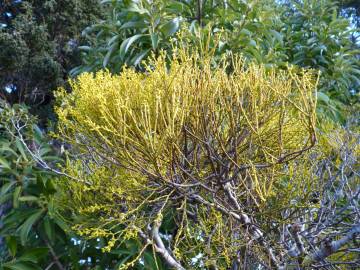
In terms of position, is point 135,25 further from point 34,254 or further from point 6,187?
point 34,254

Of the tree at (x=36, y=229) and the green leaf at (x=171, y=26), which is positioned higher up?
the green leaf at (x=171, y=26)

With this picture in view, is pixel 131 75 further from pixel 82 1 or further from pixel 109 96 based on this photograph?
pixel 82 1

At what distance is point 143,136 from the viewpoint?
1412mm

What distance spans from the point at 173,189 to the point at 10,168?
1.23m

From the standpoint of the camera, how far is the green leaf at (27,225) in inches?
84.7

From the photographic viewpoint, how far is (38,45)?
531 centimetres

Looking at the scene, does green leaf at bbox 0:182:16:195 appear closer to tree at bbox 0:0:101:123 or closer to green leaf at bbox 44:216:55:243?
green leaf at bbox 44:216:55:243

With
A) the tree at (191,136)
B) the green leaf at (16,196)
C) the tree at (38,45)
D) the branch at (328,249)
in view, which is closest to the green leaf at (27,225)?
the green leaf at (16,196)

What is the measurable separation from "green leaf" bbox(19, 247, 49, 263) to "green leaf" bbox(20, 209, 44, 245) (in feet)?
0.21

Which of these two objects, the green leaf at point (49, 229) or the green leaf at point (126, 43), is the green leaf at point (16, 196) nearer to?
the green leaf at point (49, 229)

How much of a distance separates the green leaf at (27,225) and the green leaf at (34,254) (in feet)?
0.21

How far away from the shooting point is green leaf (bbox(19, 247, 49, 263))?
2148 mm

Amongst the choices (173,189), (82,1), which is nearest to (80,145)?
(173,189)

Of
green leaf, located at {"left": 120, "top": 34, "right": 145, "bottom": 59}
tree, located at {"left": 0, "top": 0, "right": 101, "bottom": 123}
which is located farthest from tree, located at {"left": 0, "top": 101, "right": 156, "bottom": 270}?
tree, located at {"left": 0, "top": 0, "right": 101, "bottom": 123}
